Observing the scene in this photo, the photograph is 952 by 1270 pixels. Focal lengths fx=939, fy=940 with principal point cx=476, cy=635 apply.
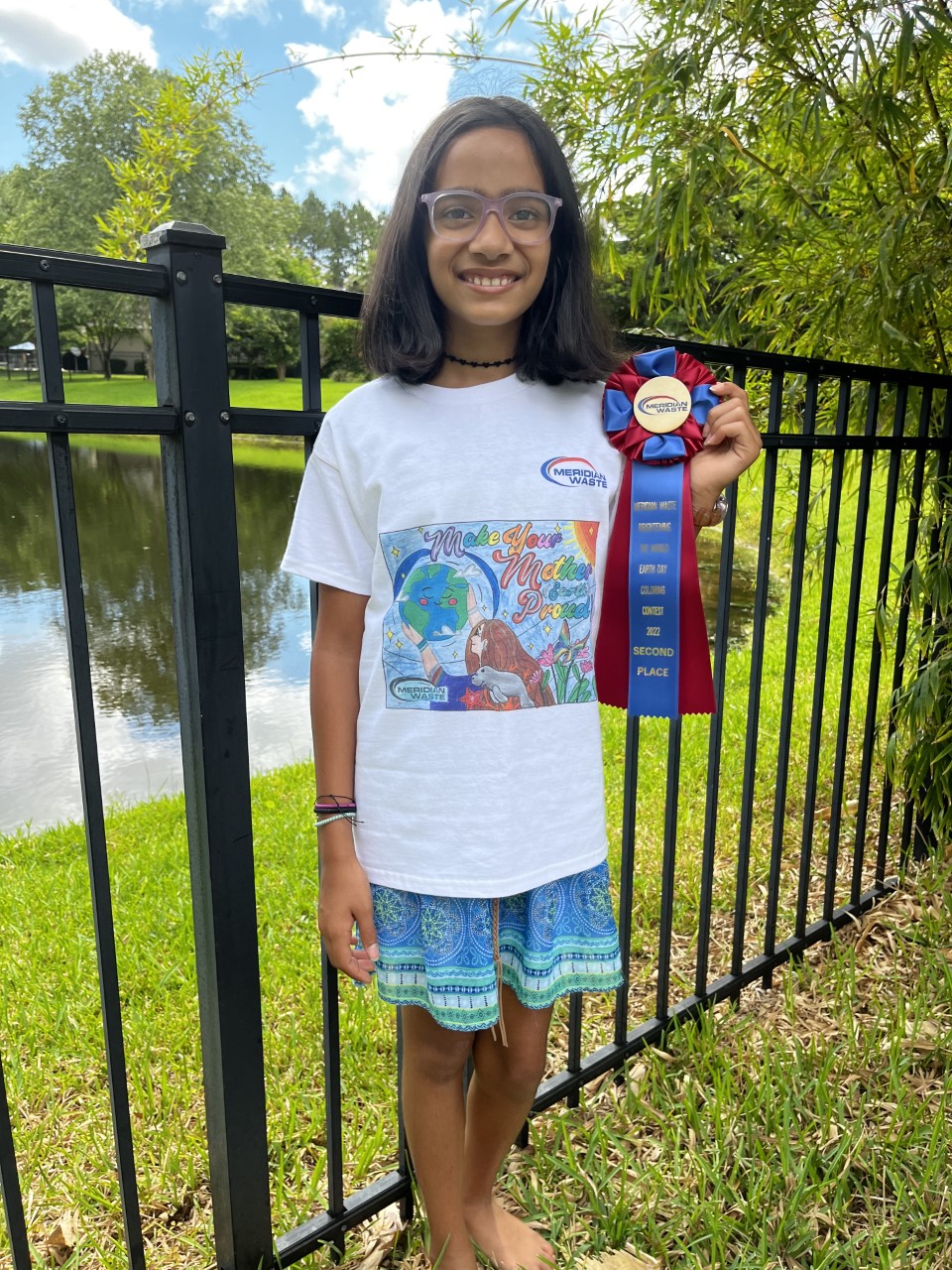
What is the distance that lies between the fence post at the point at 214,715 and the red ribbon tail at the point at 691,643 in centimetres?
58

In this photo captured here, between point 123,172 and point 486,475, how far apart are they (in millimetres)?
2148

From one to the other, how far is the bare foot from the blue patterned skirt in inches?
15.6

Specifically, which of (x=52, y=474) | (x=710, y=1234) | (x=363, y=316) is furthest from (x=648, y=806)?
(x=52, y=474)

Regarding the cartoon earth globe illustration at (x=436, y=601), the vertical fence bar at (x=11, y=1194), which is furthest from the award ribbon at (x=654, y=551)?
the vertical fence bar at (x=11, y=1194)

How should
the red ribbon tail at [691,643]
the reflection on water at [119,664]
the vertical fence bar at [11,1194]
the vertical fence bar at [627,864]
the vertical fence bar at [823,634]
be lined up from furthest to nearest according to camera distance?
the reflection on water at [119,664], the vertical fence bar at [823,634], the vertical fence bar at [627,864], the red ribbon tail at [691,643], the vertical fence bar at [11,1194]

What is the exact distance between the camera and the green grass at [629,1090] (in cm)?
143

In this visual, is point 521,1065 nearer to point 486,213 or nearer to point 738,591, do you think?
point 486,213

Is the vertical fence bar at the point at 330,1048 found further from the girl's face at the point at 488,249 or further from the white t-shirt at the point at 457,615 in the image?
the girl's face at the point at 488,249

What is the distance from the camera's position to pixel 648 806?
3076mm

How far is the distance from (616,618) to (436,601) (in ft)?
0.95

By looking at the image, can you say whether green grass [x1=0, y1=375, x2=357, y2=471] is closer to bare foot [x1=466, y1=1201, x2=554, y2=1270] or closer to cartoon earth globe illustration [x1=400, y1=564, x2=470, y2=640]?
cartoon earth globe illustration [x1=400, y1=564, x2=470, y2=640]

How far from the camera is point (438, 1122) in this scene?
1.26 meters

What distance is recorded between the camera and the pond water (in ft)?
13.0

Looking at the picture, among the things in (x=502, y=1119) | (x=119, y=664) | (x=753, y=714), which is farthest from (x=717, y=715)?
(x=119, y=664)
